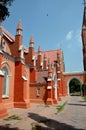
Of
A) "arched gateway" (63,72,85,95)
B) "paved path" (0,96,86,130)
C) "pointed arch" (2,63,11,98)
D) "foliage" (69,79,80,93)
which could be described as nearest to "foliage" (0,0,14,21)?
"paved path" (0,96,86,130)

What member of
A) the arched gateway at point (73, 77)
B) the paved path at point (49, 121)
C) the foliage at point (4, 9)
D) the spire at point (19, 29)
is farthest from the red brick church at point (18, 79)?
the arched gateway at point (73, 77)

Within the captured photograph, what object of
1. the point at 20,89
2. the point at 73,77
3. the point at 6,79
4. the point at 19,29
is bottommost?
the point at 20,89

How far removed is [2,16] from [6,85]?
13182 millimetres

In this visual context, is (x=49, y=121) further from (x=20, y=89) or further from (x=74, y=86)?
(x=74, y=86)

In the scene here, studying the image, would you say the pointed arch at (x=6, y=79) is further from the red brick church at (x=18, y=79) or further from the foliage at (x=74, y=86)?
the foliage at (x=74, y=86)

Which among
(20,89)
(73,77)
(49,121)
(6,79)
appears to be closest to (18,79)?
(20,89)

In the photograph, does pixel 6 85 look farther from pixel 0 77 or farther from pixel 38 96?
pixel 38 96

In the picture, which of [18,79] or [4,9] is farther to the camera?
[18,79]

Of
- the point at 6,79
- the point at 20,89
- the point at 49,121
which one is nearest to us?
the point at 49,121

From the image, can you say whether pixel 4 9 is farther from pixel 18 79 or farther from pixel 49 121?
pixel 18 79

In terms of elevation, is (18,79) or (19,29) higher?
(19,29)

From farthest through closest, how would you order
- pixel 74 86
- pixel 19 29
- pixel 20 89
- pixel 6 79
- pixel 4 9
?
pixel 74 86, pixel 19 29, pixel 20 89, pixel 6 79, pixel 4 9

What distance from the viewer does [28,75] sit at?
96.1 ft

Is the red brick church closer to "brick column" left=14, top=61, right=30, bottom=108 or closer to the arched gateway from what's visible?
"brick column" left=14, top=61, right=30, bottom=108
